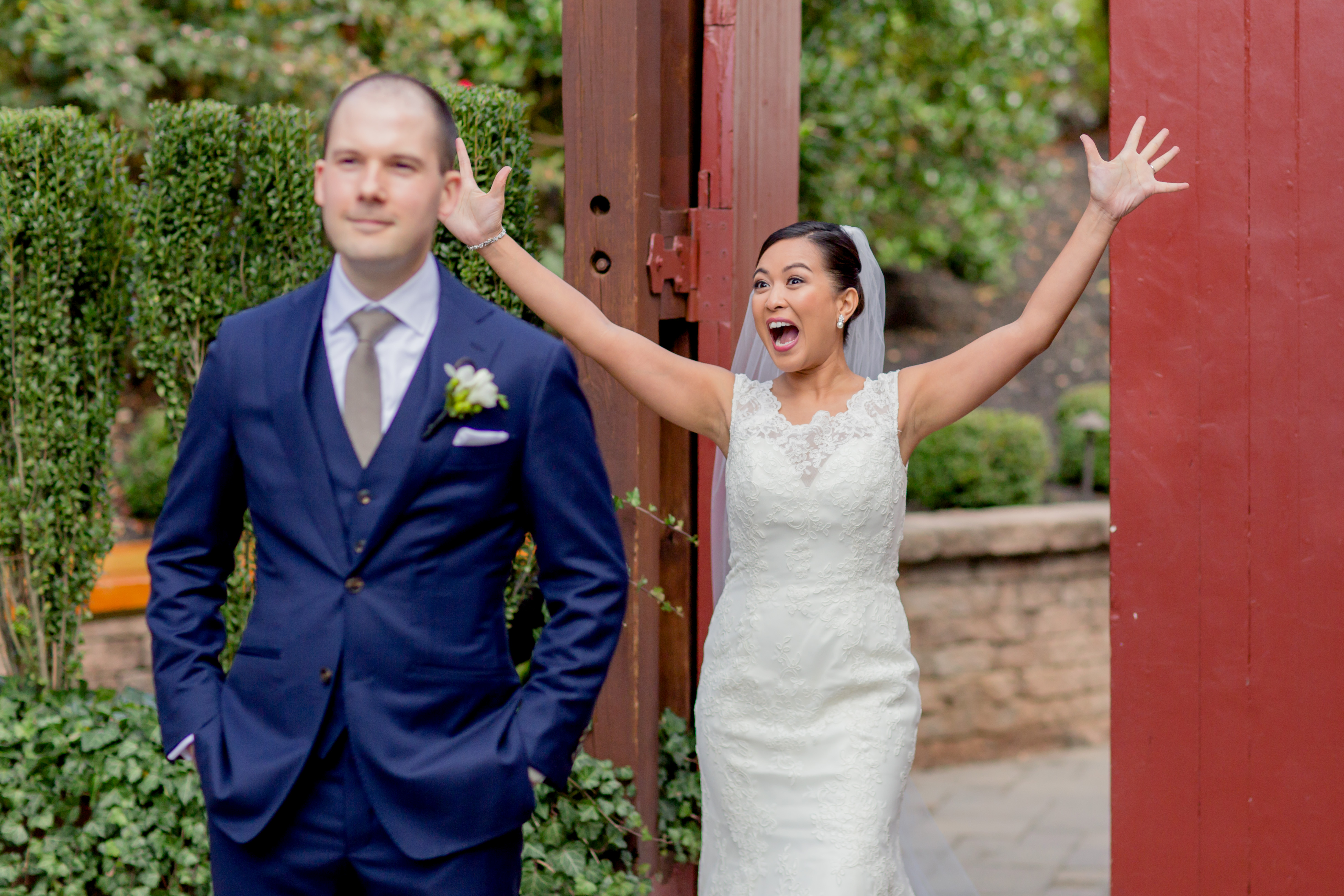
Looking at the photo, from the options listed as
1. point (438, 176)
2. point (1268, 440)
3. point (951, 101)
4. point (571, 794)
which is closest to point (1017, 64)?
point (951, 101)

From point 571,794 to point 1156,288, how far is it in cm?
212

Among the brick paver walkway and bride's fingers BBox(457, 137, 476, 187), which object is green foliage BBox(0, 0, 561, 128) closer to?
bride's fingers BBox(457, 137, 476, 187)

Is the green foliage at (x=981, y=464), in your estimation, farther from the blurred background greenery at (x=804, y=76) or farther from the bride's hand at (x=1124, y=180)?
the bride's hand at (x=1124, y=180)

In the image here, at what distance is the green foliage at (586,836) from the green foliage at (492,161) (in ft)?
4.48

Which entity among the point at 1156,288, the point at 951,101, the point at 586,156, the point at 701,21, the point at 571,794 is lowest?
the point at 571,794

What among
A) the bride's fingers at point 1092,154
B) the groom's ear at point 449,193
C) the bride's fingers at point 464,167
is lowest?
the groom's ear at point 449,193

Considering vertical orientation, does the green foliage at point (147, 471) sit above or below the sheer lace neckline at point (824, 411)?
below

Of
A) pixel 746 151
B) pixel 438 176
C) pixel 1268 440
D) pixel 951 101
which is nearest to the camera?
pixel 438 176

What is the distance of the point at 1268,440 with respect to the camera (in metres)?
3.47

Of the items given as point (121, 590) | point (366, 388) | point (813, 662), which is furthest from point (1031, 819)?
point (366, 388)

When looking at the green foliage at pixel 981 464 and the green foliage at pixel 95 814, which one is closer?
the green foliage at pixel 95 814

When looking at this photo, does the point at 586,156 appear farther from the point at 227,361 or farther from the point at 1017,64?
the point at 1017,64

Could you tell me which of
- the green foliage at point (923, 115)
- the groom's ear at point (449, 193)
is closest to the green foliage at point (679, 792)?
the groom's ear at point (449, 193)

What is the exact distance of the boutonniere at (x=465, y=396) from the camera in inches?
76.3
